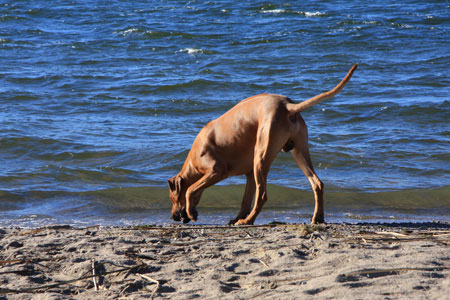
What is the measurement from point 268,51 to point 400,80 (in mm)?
Answer: 4566

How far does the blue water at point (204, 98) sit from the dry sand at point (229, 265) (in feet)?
8.12

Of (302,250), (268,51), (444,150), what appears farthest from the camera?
(268,51)

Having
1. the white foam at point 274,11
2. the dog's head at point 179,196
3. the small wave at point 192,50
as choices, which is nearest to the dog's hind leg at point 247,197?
the dog's head at point 179,196

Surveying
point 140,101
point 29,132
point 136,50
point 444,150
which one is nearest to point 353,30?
point 136,50

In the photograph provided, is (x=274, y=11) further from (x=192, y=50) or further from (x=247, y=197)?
(x=247, y=197)

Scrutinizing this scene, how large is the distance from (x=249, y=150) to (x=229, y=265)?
2.26 m

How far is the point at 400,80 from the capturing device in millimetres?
15578

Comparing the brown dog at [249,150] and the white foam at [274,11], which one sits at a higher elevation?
the white foam at [274,11]

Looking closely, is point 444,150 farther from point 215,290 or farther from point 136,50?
point 136,50

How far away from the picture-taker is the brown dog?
5.71 meters

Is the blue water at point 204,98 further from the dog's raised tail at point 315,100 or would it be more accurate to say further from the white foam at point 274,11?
the dog's raised tail at point 315,100

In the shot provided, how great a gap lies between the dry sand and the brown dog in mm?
820

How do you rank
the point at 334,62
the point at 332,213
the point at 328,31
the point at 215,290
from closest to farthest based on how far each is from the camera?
the point at 215,290 → the point at 332,213 → the point at 334,62 → the point at 328,31

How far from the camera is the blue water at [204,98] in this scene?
27.4 feet
